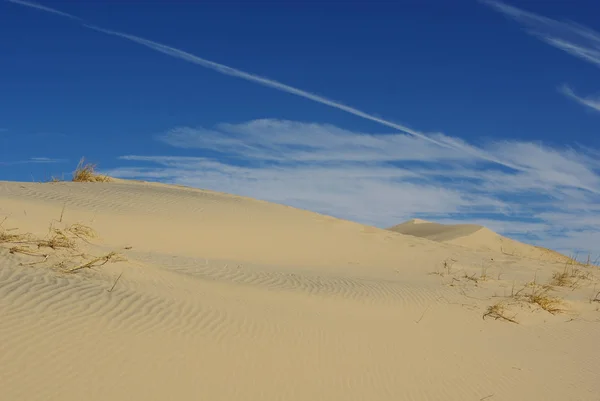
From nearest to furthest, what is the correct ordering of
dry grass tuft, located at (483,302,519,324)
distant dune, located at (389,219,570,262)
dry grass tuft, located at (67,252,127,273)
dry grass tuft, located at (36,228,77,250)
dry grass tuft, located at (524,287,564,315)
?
dry grass tuft, located at (67,252,127,273)
dry grass tuft, located at (36,228,77,250)
dry grass tuft, located at (483,302,519,324)
dry grass tuft, located at (524,287,564,315)
distant dune, located at (389,219,570,262)

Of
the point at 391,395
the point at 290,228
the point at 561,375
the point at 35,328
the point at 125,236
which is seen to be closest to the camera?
the point at 35,328

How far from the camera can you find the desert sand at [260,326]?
4.82m

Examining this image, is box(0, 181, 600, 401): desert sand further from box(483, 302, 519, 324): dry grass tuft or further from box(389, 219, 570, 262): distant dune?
box(389, 219, 570, 262): distant dune

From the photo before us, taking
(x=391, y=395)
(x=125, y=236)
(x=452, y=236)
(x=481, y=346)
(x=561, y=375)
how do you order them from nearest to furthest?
(x=391, y=395)
(x=561, y=375)
(x=481, y=346)
(x=125, y=236)
(x=452, y=236)

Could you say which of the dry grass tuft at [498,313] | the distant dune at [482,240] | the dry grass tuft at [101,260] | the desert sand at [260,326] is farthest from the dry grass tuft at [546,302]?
the distant dune at [482,240]

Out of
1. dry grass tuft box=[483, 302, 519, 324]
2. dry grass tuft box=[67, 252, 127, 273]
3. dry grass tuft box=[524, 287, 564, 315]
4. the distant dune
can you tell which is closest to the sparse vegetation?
dry grass tuft box=[67, 252, 127, 273]

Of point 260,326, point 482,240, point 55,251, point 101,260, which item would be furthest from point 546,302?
point 482,240

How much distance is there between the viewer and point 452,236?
26.2m

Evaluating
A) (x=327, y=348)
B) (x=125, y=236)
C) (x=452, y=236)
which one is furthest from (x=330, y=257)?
(x=452, y=236)

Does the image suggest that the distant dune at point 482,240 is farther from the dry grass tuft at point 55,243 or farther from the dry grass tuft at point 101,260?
the dry grass tuft at point 55,243

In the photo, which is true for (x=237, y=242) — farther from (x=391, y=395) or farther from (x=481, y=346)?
(x=391, y=395)

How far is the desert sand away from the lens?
4816 millimetres

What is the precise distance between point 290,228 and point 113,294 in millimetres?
9972

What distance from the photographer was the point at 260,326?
638 cm
